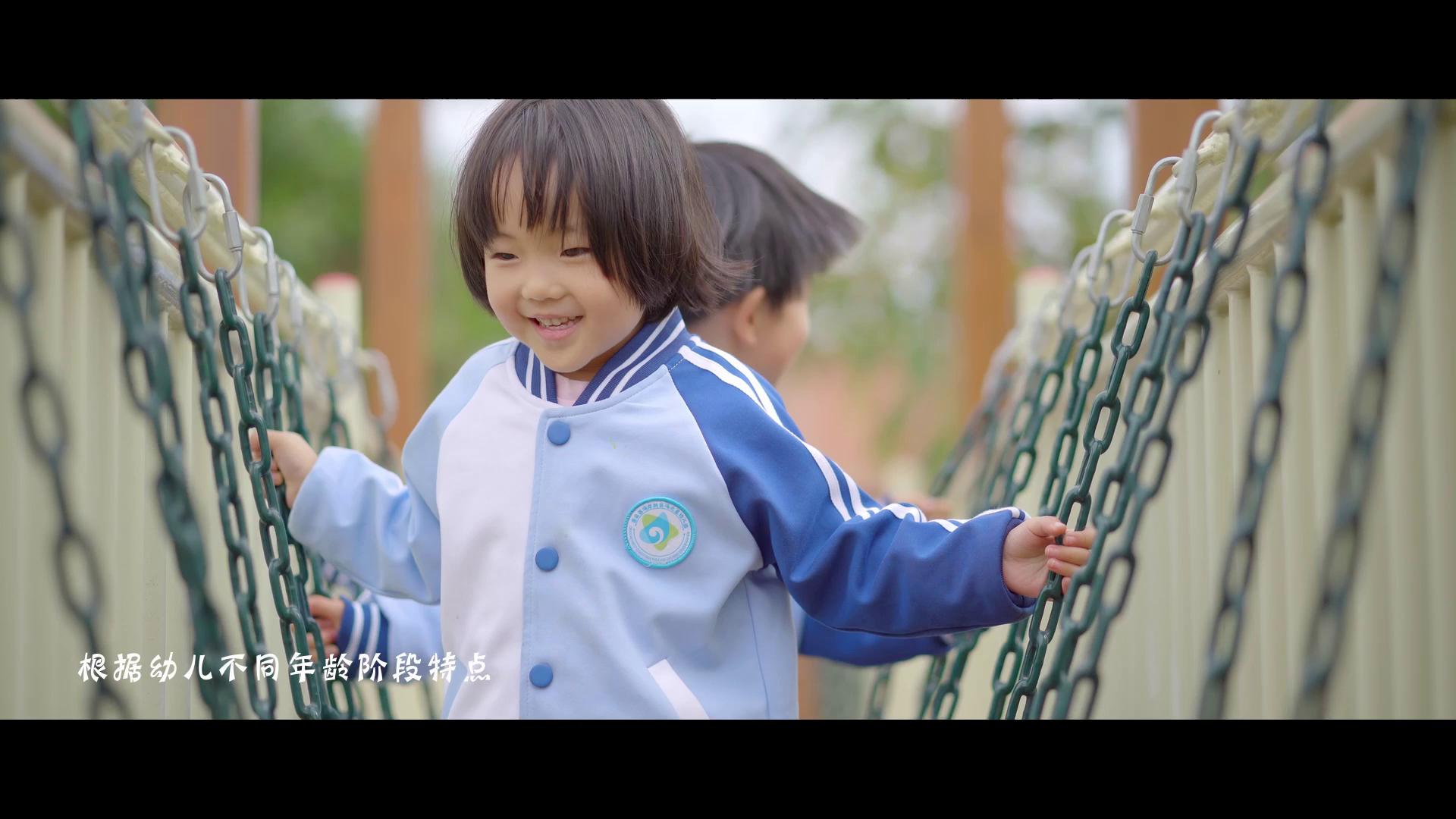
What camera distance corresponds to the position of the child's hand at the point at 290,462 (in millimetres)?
1593

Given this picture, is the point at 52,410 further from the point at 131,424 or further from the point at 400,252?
the point at 400,252

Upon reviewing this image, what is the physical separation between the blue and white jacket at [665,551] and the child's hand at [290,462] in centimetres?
23

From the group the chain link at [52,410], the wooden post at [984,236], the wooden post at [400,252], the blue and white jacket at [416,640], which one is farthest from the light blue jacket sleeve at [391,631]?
the wooden post at [984,236]

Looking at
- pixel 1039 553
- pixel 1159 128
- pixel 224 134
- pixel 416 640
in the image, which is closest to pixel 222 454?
pixel 416 640

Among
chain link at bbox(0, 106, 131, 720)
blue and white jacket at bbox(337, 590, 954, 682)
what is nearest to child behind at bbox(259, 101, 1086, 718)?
blue and white jacket at bbox(337, 590, 954, 682)

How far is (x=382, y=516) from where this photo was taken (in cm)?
160

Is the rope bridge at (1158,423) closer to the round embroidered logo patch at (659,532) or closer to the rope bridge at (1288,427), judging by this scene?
the rope bridge at (1288,427)

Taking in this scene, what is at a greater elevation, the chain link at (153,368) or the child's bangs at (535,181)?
the child's bangs at (535,181)

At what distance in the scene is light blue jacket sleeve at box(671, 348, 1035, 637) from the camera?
129 cm

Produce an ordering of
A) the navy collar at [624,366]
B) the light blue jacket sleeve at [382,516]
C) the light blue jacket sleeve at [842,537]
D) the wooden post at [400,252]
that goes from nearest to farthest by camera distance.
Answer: the light blue jacket sleeve at [842,537] < the navy collar at [624,366] < the light blue jacket sleeve at [382,516] < the wooden post at [400,252]

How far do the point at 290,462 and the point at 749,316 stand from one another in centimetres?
83

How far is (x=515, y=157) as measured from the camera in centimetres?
135

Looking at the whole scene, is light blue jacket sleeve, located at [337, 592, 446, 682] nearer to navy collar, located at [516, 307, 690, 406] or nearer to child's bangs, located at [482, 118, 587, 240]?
navy collar, located at [516, 307, 690, 406]

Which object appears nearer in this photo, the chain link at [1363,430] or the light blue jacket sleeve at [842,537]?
the chain link at [1363,430]
